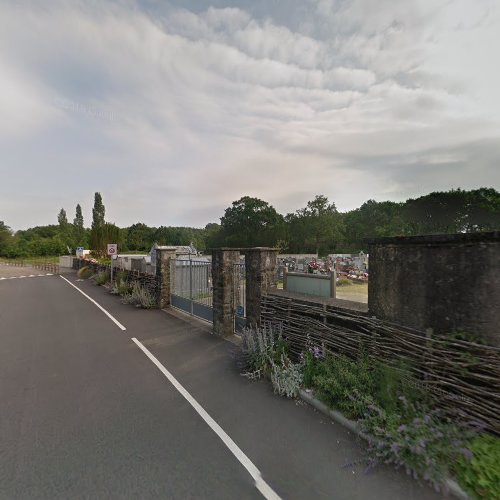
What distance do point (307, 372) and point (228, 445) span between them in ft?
5.47

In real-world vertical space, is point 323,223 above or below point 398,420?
above

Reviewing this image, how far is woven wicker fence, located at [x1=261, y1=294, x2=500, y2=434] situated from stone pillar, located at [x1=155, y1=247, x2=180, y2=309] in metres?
7.34

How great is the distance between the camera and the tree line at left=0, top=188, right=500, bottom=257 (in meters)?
59.4

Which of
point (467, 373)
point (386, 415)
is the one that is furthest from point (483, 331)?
point (386, 415)

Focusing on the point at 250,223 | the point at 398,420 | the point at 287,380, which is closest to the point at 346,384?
the point at 398,420

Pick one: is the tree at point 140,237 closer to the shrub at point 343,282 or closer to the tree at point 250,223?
the tree at point 250,223

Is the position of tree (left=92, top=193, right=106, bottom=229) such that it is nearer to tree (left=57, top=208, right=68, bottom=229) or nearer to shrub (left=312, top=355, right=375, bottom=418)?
tree (left=57, top=208, right=68, bottom=229)

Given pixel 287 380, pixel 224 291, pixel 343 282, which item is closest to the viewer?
pixel 287 380

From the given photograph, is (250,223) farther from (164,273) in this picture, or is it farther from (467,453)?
(467,453)

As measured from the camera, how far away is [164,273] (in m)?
10.8

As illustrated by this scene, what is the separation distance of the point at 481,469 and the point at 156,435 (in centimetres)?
338

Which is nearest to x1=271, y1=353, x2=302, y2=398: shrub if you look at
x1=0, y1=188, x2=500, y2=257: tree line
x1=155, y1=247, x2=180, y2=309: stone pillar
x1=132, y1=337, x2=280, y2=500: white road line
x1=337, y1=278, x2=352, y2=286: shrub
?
x1=132, y1=337, x2=280, y2=500: white road line

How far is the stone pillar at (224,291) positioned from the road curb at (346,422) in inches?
131

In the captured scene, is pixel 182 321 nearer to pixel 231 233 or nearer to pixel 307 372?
pixel 307 372
